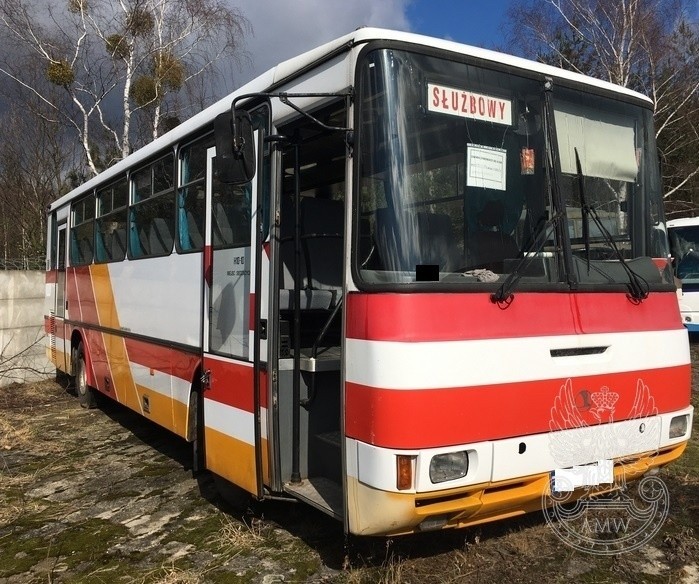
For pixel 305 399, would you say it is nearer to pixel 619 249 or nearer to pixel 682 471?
pixel 619 249

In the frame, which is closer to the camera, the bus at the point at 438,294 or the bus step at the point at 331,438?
the bus at the point at 438,294

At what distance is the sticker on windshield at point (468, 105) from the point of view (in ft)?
11.9

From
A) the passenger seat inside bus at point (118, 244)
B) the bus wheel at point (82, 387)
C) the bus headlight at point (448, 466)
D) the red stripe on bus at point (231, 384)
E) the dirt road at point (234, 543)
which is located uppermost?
the passenger seat inside bus at point (118, 244)

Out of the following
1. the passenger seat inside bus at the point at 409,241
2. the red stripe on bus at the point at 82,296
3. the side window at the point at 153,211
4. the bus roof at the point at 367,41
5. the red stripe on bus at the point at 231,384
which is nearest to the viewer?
the passenger seat inside bus at the point at 409,241

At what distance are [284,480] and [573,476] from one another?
173 centimetres

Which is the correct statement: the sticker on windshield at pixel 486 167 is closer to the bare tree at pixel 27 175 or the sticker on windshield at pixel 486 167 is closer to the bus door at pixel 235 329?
the bus door at pixel 235 329

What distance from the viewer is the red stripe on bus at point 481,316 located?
3.33 meters

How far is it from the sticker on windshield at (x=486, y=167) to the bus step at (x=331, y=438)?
5.71 feet

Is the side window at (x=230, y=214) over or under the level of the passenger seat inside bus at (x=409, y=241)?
over

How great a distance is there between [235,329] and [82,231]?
17.8ft

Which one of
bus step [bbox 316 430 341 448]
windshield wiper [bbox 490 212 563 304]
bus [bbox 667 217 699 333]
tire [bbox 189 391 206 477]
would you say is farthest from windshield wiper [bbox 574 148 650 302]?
bus [bbox 667 217 699 333]

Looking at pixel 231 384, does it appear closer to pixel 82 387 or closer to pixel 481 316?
pixel 481 316

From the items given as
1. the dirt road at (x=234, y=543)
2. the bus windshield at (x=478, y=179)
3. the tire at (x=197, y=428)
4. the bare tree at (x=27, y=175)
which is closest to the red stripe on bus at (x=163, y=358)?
the tire at (x=197, y=428)

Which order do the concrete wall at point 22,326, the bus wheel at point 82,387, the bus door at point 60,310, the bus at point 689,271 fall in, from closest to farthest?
the bus wheel at point 82,387 < the bus door at point 60,310 < the concrete wall at point 22,326 < the bus at point 689,271
